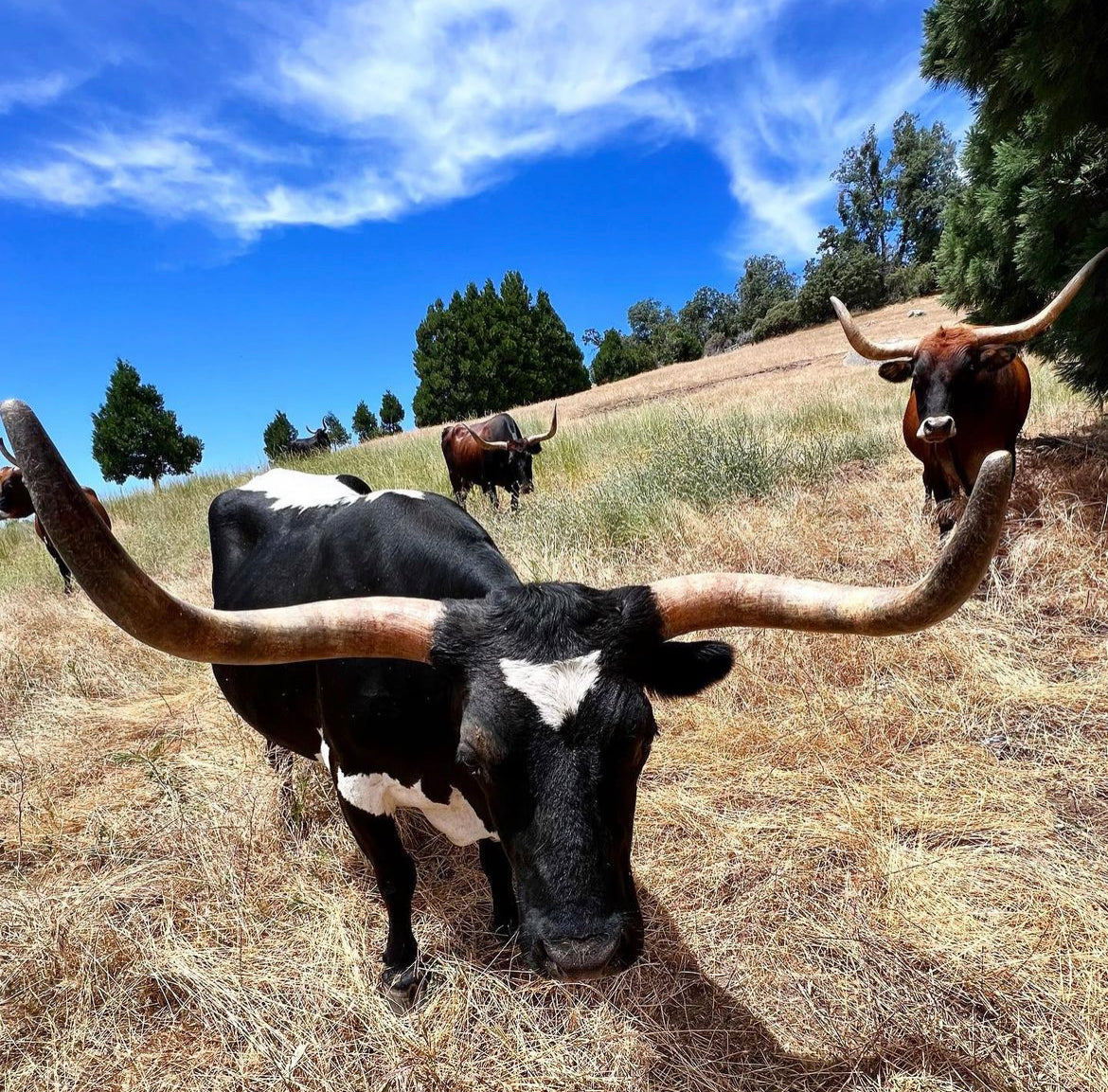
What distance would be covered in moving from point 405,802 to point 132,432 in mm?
36221

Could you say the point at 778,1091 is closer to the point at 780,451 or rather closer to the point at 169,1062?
the point at 169,1062

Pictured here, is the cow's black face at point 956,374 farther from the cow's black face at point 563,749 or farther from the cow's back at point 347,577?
the cow's black face at point 563,749

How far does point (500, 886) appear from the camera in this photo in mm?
2551

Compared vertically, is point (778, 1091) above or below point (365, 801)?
below

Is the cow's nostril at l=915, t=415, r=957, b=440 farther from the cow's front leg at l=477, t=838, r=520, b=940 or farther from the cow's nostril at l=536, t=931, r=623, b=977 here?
the cow's nostril at l=536, t=931, r=623, b=977

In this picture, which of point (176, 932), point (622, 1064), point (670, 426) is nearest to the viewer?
point (622, 1064)

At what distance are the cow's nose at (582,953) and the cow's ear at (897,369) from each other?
5.23m

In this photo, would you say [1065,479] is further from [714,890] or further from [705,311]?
[705,311]

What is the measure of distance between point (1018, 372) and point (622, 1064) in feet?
19.4

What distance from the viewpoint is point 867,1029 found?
197 cm

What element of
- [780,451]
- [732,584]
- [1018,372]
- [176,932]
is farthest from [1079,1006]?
[780,451]

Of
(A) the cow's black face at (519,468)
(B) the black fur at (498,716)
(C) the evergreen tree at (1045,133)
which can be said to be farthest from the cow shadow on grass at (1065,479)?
(A) the cow's black face at (519,468)

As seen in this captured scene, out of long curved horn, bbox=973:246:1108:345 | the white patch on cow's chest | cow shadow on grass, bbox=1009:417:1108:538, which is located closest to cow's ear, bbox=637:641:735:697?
the white patch on cow's chest

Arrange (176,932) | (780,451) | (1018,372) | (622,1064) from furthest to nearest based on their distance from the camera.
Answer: (780,451)
(1018,372)
(176,932)
(622,1064)
